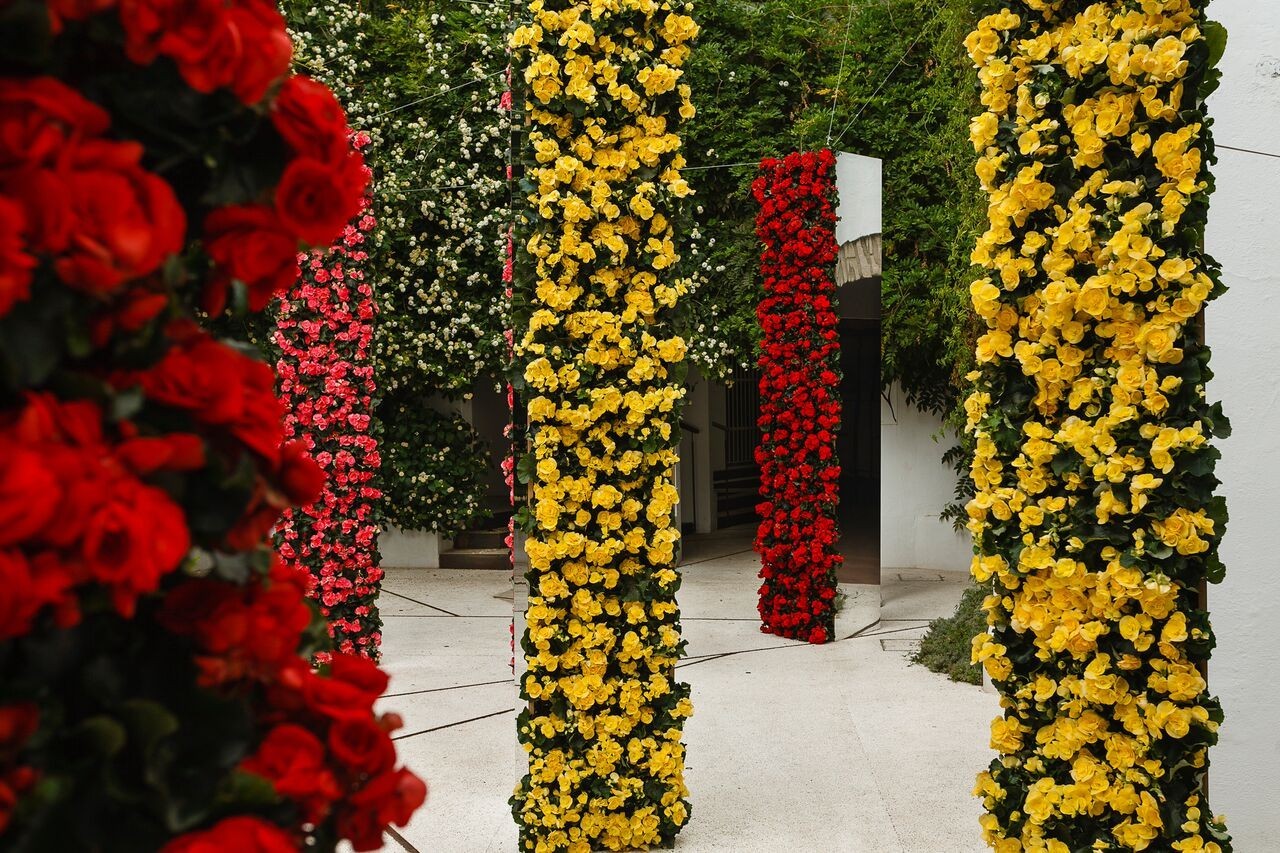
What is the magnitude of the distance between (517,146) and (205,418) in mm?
3216

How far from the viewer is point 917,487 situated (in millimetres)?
10305

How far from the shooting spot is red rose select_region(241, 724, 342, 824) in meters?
0.98

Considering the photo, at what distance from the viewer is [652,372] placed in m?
3.89

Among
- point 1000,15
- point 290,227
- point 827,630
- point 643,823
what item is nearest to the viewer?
point 290,227

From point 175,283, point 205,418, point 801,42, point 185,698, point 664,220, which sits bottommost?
point 185,698

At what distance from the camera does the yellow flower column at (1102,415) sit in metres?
2.60

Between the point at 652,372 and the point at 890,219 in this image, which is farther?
the point at 890,219

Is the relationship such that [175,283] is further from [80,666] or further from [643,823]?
[643,823]

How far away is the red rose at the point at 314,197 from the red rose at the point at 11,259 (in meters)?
0.26

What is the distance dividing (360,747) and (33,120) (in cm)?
64

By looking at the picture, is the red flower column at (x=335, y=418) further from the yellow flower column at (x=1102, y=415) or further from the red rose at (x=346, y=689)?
the red rose at (x=346, y=689)

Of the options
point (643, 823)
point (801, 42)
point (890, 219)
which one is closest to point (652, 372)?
point (643, 823)

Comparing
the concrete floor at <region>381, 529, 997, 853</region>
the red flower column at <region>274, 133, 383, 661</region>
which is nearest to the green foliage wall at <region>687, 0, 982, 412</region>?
the concrete floor at <region>381, 529, 997, 853</region>

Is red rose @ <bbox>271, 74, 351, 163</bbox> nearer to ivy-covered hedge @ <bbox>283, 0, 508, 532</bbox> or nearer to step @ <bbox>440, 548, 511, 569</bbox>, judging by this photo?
ivy-covered hedge @ <bbox>283, 0, 508, 532</bbox>
